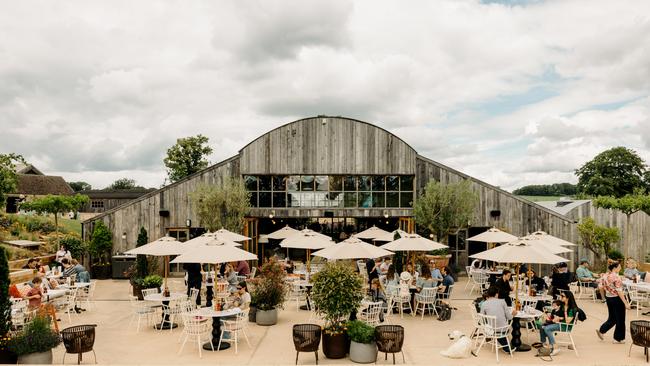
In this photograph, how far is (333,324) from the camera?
9234 mm

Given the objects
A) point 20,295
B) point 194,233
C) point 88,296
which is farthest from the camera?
point 194,233

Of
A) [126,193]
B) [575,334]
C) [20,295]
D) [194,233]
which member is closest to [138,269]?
[194,233]

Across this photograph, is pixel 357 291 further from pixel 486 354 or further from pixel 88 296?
pixel 88 296

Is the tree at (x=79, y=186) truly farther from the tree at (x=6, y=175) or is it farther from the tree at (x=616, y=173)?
the tree at (x=616, y=173)

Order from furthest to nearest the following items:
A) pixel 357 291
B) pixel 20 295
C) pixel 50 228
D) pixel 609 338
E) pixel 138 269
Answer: pixel 50 228, pixel 138 269, pixel 20 295, pixel 609 338, pixel 357 291

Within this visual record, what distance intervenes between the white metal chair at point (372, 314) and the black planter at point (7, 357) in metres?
6.79

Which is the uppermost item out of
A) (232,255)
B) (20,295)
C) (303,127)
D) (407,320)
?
(303,127)

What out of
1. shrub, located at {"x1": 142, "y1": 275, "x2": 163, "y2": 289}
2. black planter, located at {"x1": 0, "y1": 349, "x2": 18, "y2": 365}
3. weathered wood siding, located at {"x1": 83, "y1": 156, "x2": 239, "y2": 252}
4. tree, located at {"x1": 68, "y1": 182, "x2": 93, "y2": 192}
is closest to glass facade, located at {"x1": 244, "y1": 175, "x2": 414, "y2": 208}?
weathered wood siding, located at {"x1": 83, "y1": 156, "x2": 239, "y2": 252}

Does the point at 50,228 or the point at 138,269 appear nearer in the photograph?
the point at 138,269

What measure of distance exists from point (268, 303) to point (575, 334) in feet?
24.7

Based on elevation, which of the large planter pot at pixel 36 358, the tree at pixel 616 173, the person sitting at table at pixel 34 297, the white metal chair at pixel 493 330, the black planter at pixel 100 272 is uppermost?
the tree at pixel 616 173

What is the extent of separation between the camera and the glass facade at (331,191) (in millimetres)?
22141

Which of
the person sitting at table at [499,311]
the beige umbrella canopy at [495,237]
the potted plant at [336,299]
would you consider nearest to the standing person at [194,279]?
the potted plant at [336,299]

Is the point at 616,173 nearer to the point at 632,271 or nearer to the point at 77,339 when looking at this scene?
the point at 632,271
